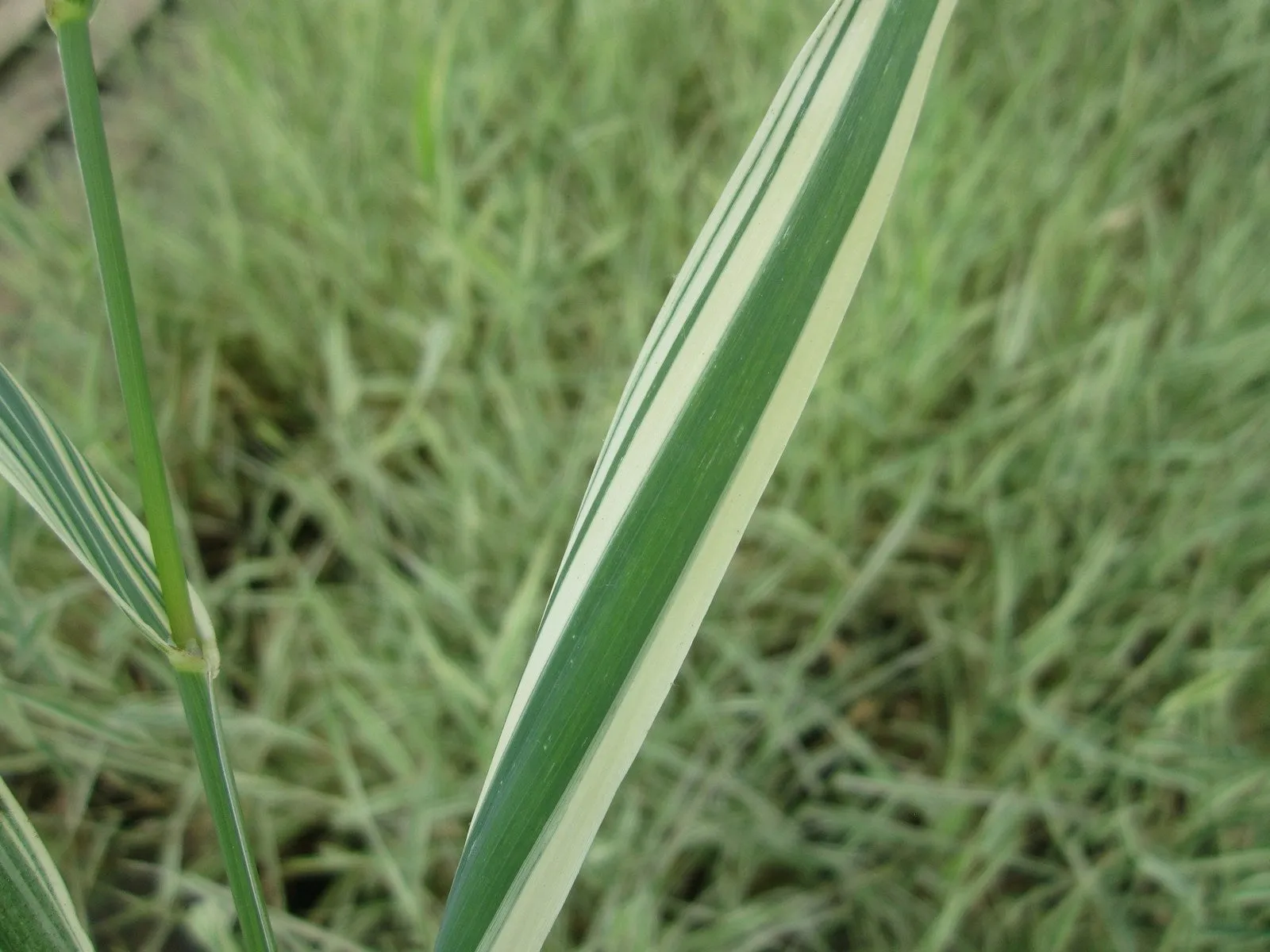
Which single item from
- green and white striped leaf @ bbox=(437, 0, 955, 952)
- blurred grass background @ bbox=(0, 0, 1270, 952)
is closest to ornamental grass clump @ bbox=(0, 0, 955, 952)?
green and white striped leaf @ bbox=(437, 0, 955, 952)

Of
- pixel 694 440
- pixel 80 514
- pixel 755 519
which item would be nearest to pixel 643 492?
pixel 694 440

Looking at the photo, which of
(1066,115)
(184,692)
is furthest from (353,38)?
(184,692)

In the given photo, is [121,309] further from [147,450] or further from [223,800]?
[223,800]

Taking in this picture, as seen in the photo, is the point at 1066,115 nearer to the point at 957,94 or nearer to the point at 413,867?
the point at 957,94

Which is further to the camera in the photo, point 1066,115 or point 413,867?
point 1066,115

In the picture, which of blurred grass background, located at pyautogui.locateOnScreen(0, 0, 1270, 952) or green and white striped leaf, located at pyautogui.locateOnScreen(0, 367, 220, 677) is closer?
green and white striped leaf, located at pyautogui.locateOnScreen(0, 367, 220, 677)

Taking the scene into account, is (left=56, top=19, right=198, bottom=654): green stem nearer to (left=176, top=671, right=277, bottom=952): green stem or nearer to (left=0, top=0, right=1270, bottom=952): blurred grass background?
(left=176, top=671, right=277, bottom=952): green stem

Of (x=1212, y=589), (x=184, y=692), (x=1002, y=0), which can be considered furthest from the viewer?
(x=1002, y=0)
